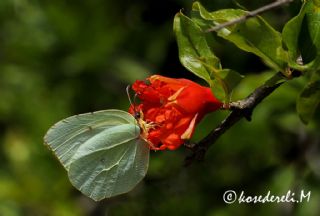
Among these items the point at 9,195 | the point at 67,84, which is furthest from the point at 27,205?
the point at 67,84

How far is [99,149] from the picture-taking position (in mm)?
2270

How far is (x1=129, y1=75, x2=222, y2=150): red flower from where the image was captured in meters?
1.79

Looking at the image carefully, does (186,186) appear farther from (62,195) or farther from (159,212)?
(62,195)

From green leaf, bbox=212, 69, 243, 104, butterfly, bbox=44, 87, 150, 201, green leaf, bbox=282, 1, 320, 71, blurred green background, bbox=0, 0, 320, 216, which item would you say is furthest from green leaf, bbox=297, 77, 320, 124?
blurred green background, bbox=0, 0, 320, 216

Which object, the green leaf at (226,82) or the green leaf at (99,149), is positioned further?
the green leaf at (99,149)

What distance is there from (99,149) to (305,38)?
0.87 m

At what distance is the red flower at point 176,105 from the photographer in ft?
5.86

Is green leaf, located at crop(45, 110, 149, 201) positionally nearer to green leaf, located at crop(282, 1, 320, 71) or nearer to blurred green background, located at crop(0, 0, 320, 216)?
blurred green background, located at crop(0, 0, 320, 216)

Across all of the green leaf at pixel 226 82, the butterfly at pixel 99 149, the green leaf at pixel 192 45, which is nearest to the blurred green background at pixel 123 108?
the butterfly at pixel 99 149

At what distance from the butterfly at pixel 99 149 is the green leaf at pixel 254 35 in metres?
0.59

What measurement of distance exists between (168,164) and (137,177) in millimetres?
861

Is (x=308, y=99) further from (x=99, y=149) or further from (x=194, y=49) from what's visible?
(x=99, y=149)

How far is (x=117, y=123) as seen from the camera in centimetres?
224

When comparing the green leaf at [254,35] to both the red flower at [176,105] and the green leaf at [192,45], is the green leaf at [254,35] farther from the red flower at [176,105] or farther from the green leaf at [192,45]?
the red flower at [176,105]
